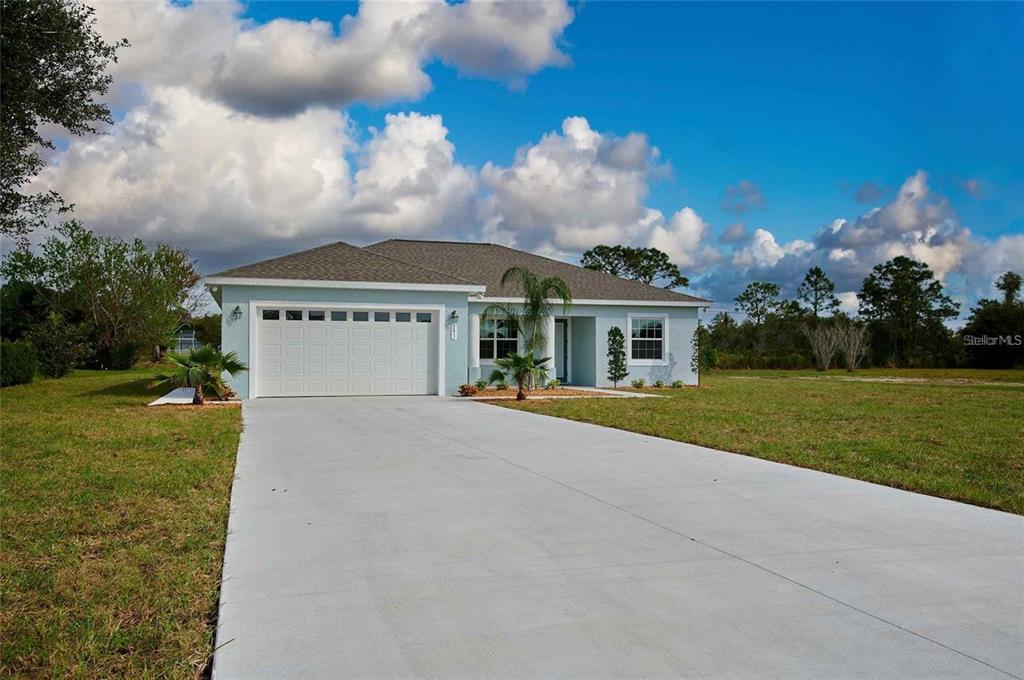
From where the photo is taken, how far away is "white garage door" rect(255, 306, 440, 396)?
18.2m

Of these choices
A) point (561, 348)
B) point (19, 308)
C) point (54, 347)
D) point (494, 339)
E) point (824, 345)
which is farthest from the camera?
point (824, 345)

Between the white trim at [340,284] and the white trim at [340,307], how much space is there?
0.43 m

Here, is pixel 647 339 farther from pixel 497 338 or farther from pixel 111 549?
pixel 111 549

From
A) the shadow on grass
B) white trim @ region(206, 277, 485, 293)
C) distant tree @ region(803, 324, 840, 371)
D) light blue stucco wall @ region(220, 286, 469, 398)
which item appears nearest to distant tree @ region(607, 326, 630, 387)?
light blue stucco wall @ region(220, 286, 469, 398)

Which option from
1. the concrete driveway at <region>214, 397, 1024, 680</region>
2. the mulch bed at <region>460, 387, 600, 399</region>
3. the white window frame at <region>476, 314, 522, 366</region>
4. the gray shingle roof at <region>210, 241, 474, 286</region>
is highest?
the gray shingle roof at <region>210, 241, 474, 286</region>

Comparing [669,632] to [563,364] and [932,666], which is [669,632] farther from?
[563,364]

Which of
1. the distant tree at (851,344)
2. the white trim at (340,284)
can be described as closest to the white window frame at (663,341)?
the white trim at (340,284)

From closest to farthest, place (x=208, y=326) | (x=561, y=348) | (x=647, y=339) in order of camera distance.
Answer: (x=647, y=339)
(x=561, y=348)
(x=208, y=326)

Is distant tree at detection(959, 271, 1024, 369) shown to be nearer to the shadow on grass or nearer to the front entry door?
the front entry door

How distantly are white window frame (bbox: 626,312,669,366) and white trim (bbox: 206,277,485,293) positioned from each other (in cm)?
601

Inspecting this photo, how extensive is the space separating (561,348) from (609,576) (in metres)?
19.8

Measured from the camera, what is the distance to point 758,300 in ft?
189

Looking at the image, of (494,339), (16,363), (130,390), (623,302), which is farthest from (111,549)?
(16,363)

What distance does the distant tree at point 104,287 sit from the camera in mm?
32281
